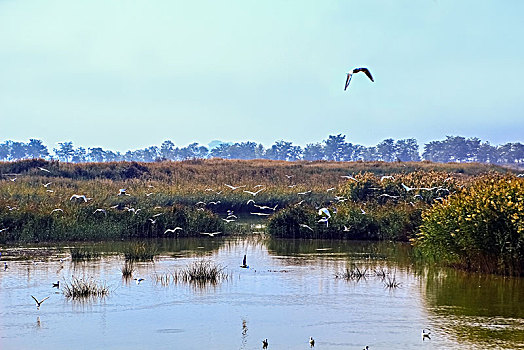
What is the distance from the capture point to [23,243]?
85.5 feet

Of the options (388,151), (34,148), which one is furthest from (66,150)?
(388,151)

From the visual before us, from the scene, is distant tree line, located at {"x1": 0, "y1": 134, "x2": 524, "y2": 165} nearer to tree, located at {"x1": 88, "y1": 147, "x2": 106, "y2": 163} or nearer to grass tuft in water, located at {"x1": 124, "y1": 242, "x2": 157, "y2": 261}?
tree, located at {"x1": 88, "y1": 147, "x2": 106, "y2": 163}

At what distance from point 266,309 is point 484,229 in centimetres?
605

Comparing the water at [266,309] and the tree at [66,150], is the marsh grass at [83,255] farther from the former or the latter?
the tree at [66,150]

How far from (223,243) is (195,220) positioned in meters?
2.40

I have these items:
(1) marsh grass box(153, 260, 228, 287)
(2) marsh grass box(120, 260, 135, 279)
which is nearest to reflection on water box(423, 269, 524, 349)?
(1) marsh grass box(153, 260, 228, 287)

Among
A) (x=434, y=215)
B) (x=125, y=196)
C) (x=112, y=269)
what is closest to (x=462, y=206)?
(x=434, y=215)

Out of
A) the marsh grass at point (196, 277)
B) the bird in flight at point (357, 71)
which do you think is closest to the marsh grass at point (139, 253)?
the marsh grass at point (196, 277)

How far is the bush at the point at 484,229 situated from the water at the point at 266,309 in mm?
510

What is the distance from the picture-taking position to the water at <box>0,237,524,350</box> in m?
13.6

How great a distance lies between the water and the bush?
51 centimetres

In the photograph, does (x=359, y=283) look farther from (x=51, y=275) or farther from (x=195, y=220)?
(x=195, y=220)

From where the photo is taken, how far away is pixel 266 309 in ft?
53.1

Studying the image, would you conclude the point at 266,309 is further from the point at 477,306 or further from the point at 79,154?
the point at 79,154
